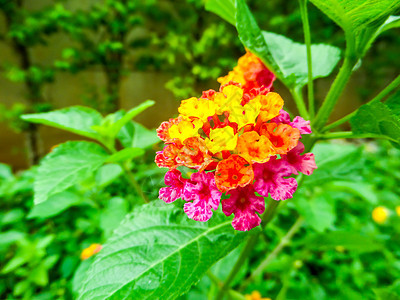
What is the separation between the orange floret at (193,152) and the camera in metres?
0.27

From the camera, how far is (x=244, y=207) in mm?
271

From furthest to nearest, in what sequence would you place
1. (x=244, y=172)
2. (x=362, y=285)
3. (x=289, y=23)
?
1. (x=289, y=23)
2. (x=362, y=285)
3. (x=244, y=172)

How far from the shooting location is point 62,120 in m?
0.50

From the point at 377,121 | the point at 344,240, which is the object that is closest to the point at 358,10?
the point at 377,121

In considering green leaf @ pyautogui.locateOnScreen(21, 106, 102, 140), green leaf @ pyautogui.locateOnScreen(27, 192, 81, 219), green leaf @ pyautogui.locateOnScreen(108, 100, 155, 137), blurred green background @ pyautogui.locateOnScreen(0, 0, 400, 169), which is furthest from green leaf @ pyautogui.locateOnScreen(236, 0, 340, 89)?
blurred green background @ pyautogui.locateOnScreen(0, 0, 400, 169)

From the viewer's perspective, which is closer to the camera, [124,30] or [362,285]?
[362,285]

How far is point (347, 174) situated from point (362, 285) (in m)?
0.56

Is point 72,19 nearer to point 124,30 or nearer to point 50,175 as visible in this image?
point 124,30

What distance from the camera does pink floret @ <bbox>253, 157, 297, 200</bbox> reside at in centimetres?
27

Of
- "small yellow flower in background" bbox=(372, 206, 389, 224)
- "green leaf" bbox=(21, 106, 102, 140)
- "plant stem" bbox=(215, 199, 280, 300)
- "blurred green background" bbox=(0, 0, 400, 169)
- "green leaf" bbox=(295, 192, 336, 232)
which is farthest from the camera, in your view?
"blurred green background" bbox=(0, 0, 400, 169)

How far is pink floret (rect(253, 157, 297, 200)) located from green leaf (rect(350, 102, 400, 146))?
11 cm

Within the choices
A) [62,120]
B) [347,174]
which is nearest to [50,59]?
[62,120]

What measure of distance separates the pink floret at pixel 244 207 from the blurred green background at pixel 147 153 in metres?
0.12

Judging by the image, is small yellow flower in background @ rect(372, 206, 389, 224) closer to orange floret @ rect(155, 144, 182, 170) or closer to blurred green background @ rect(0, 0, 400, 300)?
blurred green background @ rect(0, 0, 400, 300)
